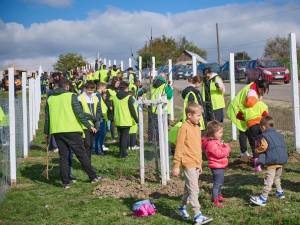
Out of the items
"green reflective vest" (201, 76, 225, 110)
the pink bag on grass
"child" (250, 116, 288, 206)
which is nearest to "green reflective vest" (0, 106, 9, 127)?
the pink bag on grass

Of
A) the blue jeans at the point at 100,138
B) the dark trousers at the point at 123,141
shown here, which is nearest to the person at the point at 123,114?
the dark trousers at the point at 123,141

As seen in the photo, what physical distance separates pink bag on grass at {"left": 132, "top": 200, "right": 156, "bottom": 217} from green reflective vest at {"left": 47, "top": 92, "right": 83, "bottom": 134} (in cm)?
247

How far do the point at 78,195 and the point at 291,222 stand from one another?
3665 millimetres

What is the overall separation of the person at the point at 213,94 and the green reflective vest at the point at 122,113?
187cm

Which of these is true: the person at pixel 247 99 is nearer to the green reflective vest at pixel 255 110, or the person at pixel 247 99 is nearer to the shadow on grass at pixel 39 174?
the green reflective vest at pixel 255 110

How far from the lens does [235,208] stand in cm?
702

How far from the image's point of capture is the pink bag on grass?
6.93 metres

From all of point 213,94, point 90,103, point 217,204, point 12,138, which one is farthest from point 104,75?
point 217,204

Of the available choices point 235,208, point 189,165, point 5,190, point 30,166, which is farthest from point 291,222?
point 30,166

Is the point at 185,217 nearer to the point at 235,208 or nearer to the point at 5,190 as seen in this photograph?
the point at 235,208

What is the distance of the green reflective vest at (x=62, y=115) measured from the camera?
8.94 metres

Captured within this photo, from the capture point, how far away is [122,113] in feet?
39.6

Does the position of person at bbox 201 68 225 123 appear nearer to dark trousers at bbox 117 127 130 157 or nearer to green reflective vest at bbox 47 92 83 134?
dark trousers at bbox 117 127 130 157

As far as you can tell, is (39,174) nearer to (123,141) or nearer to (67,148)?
(67,148)
